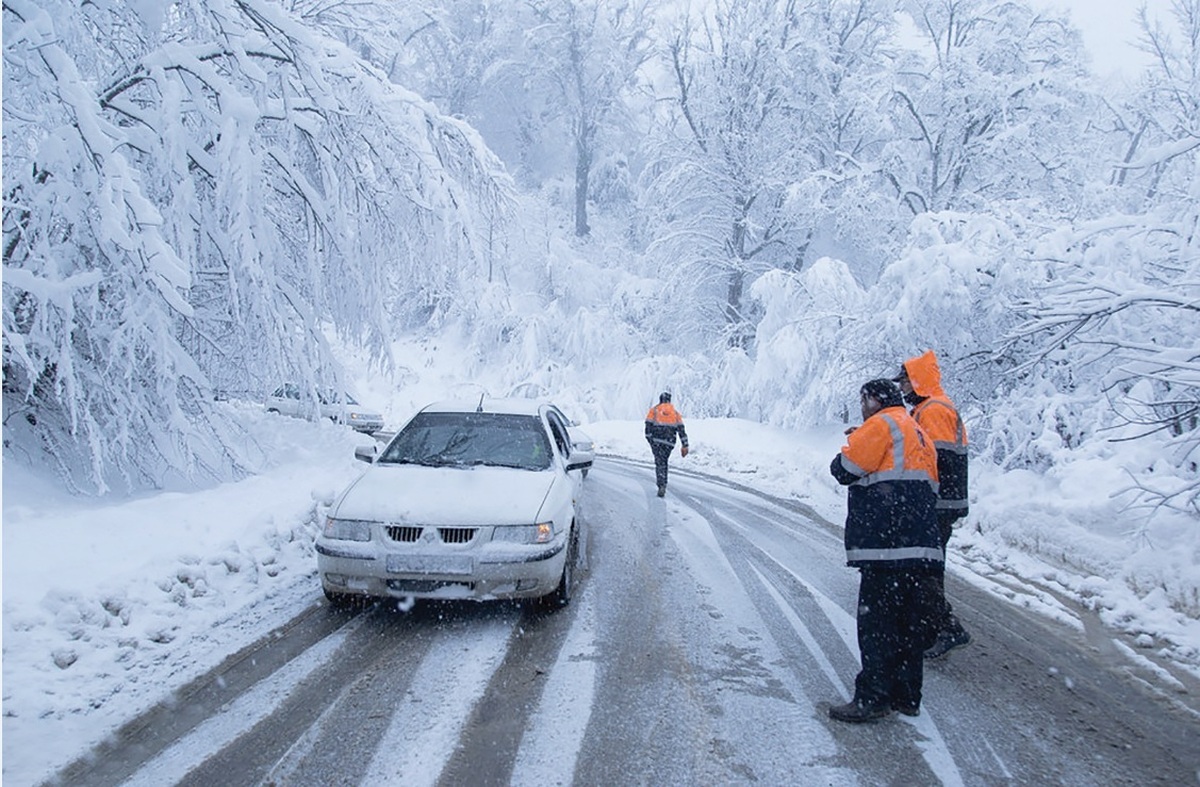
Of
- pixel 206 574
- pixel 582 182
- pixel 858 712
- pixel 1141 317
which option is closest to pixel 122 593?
pixel 206 574

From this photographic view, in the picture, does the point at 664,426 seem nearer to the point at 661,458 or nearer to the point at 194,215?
the point at 661,458

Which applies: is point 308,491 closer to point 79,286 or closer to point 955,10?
point 79,286

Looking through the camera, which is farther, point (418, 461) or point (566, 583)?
point (418, 461)

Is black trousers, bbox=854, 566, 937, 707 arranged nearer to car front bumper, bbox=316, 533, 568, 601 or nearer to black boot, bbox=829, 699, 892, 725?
black boot, bbox=829, 699, 892, 725

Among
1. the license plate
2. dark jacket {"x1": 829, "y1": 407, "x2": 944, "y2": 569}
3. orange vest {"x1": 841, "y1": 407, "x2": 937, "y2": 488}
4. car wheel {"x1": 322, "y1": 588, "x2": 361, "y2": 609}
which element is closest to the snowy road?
car wheel {"x1": 322, "y1": 588, "x2": 361, "y2": 609}

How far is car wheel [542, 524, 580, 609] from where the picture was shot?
5250 millimetres

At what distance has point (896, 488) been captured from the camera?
379cm

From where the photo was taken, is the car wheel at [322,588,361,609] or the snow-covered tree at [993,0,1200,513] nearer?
the car wheel at [322,588,361,609]

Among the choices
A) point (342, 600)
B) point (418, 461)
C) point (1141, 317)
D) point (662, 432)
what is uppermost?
point (1141, 317)

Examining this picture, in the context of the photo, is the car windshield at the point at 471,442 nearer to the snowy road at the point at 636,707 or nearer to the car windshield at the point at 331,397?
the snowy road at the point at 636,707

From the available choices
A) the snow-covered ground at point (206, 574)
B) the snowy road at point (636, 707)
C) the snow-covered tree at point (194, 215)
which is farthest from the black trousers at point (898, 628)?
the snow-covered tree at point (194, 215)

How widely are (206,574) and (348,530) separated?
1.46 m

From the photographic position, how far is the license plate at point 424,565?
15.5ft

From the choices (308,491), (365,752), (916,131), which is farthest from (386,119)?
(916,131)
